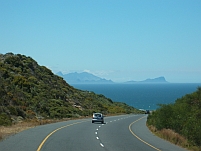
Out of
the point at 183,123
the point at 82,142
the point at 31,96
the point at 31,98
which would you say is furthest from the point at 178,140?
the point at 31,96

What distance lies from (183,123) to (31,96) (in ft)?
130

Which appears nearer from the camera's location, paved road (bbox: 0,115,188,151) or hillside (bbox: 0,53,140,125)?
paved road (bbox: 0,115,188,151)

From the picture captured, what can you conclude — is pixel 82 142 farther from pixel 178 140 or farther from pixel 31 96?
pixel 31 96

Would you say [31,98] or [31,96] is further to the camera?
[31,96]

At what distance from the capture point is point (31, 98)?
6175 centimetres

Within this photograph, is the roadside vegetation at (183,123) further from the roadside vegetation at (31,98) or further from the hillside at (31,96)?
the hillside at (31,96)

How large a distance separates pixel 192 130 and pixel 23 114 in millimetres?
30927

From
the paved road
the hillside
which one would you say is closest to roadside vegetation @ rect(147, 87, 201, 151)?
the paved road

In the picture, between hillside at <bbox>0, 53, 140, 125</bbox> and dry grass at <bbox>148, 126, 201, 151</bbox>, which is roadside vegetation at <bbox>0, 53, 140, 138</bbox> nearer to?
hillside at <bbox>0, 53, 140, 125</bbox>

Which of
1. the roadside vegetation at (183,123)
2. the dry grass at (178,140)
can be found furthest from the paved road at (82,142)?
the roadside vegetation at (183,123)

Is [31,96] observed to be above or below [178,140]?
above

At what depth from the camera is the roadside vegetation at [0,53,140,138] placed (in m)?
47.4

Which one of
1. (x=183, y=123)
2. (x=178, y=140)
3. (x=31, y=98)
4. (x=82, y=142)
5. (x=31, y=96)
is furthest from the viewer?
(x=31, y=96)

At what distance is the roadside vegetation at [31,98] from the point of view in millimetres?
47416
